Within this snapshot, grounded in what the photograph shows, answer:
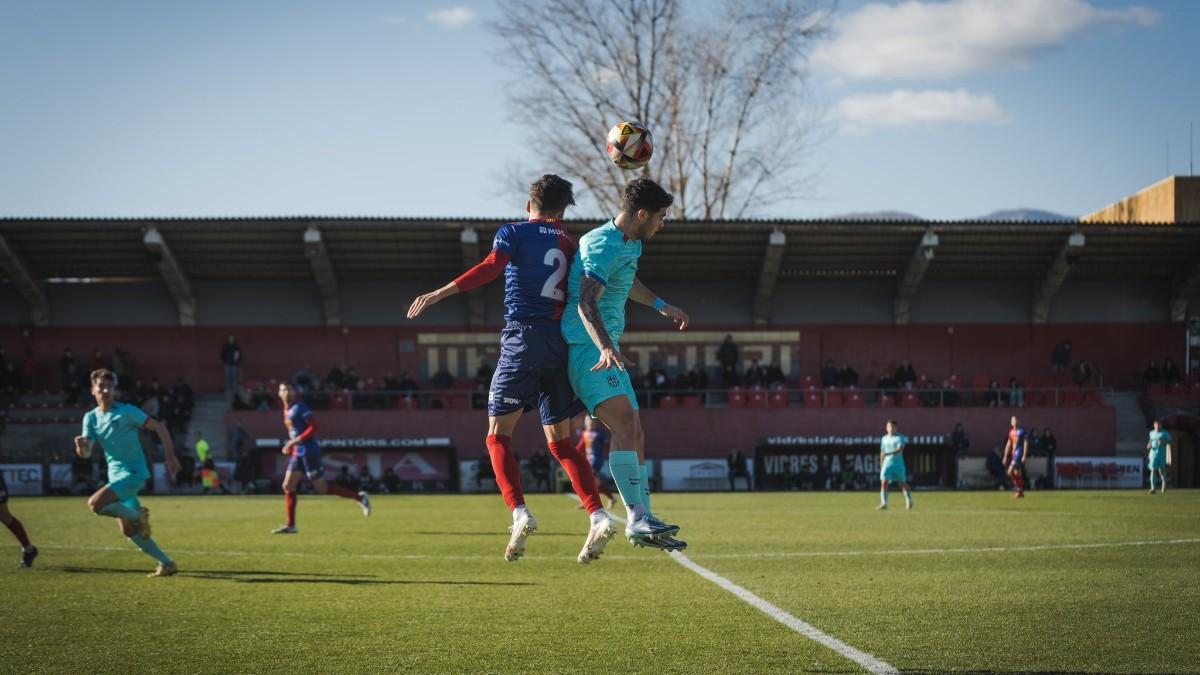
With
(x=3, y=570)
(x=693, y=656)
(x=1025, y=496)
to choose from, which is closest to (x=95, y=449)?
(x=3, y=570)

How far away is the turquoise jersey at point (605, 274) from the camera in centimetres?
777

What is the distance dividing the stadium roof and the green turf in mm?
20657

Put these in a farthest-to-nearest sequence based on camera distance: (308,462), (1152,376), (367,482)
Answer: (1152,376) → (367,482) → (308,462)

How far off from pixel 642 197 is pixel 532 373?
141cm

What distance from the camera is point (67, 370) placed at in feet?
A: 134

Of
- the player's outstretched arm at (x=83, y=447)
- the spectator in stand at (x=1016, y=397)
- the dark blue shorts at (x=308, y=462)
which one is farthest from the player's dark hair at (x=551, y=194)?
the spectator in stand at (x=1016, y=397)

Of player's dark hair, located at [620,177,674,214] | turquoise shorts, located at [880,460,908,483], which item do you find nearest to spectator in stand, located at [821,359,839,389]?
turquoise shorts, located at [880,460,908,483]

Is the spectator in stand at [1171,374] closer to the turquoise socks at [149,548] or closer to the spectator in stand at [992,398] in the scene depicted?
the spectator in stand at [992,398]

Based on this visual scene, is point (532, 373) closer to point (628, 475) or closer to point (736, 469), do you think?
point (628, 475)

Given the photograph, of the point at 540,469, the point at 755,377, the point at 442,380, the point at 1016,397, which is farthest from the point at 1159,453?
the point at 442,380

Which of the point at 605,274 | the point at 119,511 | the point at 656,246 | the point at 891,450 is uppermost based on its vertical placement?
the point at 656,246

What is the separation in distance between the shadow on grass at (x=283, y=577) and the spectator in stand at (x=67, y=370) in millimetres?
28432

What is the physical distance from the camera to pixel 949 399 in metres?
39.8

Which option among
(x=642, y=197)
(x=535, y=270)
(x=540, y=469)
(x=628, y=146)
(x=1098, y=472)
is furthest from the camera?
(x=1098, y=472)
